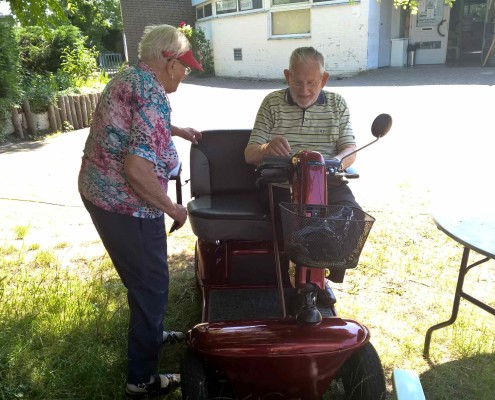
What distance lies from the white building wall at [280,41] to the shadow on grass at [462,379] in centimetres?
1335

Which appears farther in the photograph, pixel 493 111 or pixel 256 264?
pixel 493 111

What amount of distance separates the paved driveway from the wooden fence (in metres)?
0.32

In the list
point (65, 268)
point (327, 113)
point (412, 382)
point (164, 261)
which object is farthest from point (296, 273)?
point (65, 268)

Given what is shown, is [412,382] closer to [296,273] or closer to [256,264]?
[296,273]

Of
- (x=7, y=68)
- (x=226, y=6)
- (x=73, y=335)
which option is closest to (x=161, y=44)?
→ (x=73, y=335)

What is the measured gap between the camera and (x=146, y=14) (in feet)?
72.3

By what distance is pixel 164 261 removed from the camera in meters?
2.13

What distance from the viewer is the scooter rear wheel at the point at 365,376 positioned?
6.45 ft

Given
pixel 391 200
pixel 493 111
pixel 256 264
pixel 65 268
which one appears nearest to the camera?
pixel 256 264

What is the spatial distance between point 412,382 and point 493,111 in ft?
28.7

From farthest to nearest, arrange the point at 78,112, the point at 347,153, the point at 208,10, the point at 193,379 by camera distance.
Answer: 1. the point at 208,10
2. the point at 78,112
3. the point at 347,153
4. the point at 193,379

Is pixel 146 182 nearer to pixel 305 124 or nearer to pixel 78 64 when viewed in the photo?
pixel 305 124

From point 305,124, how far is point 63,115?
25.1 feet

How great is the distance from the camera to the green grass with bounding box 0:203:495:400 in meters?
2.39
